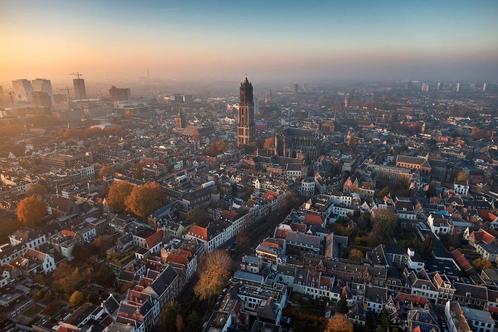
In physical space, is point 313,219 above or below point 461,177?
below

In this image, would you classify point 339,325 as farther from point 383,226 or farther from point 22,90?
point 22,90

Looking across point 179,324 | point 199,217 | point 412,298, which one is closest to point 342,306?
point 412,298

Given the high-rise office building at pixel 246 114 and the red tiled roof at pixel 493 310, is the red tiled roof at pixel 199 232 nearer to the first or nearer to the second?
the red tiled roof at pixel 493 310

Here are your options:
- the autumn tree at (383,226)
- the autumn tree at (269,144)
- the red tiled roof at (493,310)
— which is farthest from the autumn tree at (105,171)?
the red tiled roof at (493,310)

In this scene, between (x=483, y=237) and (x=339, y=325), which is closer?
(x=339, y=325)

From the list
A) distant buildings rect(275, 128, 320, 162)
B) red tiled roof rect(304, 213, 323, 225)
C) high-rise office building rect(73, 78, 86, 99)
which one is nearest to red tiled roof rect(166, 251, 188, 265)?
red tiled roof rect(304, 213, 323, 225)

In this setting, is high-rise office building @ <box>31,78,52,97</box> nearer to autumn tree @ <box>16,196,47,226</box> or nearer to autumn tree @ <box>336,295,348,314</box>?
autumn tree @ <box>16,196,47,226</box>
